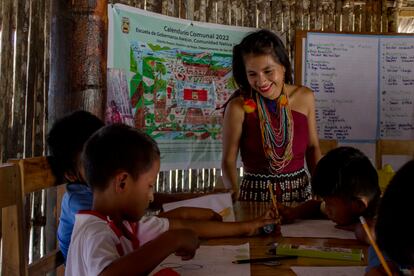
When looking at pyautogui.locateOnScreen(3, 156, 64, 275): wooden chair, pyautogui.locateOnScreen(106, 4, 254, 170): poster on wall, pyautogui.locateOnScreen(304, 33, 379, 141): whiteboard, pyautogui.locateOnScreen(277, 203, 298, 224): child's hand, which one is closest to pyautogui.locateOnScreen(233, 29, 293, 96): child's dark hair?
pyautogui.locateOnScreen(277, 203, 298, 224): child's hand

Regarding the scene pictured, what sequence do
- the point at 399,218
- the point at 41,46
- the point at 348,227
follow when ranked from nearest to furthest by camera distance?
the point at 399,218
the point at 348,227
the point at 41,46

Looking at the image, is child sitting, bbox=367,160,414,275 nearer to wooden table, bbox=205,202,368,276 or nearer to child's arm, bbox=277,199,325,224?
wooden table, bbox=205,202,368,276

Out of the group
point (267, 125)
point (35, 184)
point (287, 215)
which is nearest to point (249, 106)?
point (267, 125)

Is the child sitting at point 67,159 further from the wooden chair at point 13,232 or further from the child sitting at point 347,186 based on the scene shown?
the child sitting at point 347,186

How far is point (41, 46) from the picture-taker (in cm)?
363

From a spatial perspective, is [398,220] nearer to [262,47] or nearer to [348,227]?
[348,227]

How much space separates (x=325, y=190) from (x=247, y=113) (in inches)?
34.4

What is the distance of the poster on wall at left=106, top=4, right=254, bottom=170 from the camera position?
130 inches

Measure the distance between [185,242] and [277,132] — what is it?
1.22m

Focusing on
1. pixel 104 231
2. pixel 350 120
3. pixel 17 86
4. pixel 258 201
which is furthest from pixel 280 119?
pixel 350 120

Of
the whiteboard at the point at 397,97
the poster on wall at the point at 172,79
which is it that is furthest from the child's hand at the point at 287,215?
the whiteboard at the point at 397,97

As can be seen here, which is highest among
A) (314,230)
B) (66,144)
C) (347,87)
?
(347,87)

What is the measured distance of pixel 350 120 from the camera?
4406 mm

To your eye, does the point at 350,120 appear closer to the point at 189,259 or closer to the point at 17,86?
the point at 17,86
